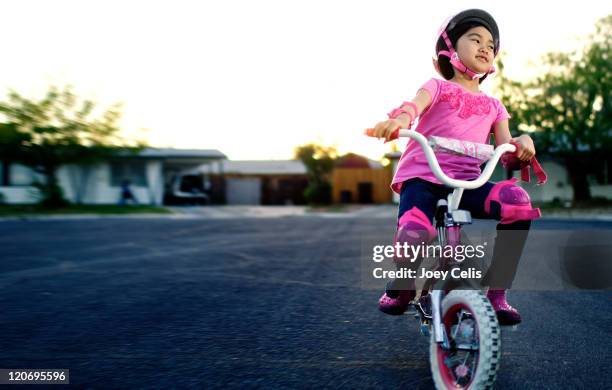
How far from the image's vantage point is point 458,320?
7.66 feet

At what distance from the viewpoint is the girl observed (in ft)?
8.24

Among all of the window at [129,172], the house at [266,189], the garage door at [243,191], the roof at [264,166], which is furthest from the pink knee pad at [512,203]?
the roof at [264,166]

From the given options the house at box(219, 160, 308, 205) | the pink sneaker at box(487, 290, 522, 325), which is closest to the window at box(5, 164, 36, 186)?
the house at box(219, 160, 308, 205)

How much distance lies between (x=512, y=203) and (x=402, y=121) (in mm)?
635

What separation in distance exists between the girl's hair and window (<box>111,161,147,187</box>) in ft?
99.4

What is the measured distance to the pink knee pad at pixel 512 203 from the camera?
2438 mm

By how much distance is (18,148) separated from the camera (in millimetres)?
22266

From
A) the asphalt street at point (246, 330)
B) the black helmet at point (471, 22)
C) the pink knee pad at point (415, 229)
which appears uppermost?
the black helmet at point (471, 22)

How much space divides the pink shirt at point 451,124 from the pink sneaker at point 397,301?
0.55m

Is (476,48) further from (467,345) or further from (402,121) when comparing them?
(467,345)

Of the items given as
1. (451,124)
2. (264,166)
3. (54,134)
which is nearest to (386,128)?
(451,124)

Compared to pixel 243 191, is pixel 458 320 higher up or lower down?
lower down

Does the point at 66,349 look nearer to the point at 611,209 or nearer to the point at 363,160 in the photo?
the point at 611,209

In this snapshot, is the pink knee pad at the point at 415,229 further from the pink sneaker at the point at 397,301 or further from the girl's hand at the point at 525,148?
the girl's hand at the point at 525,148
